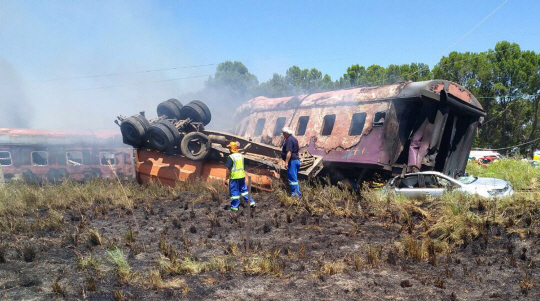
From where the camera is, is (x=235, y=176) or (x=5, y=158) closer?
(x=235, y=176)

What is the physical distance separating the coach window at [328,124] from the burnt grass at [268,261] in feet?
13.2

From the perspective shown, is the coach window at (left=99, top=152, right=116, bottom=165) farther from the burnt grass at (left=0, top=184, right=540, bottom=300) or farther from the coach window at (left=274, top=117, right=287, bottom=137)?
the burnt grass at (left=0, top=184, right=540, bottom=300)

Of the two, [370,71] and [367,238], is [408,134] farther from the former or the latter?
[370,71]

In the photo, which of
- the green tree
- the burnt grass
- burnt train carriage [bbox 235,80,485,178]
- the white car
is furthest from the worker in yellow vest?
the green tree

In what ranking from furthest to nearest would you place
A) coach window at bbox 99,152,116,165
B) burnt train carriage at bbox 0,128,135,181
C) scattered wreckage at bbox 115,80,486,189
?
coach window at bbox 99,152,116,165 < burnt train carriage at bbox 0,128,135,181 < scattered wreckage at bbox 115,80,486,189

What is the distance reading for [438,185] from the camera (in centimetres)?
898

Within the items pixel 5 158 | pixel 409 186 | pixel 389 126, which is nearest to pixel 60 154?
pixel 5 158

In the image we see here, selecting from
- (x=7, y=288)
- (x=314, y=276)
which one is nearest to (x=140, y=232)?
(x=7, y=288)

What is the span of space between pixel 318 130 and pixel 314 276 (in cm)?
718

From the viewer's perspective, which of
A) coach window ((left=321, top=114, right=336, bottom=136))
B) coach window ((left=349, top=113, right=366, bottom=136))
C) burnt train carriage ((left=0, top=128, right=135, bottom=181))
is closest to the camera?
coach window ((left=349, top=113, right=366, bottom=136))

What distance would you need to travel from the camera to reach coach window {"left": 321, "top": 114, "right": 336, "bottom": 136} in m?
11.3

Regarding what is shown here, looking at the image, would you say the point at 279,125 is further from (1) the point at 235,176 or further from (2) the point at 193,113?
(1) the point at 235,176

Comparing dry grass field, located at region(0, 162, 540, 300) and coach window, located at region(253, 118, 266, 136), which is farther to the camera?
coach window, located at region(253, 118, 266, 136)

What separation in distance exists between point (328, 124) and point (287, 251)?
6344 millimetres
